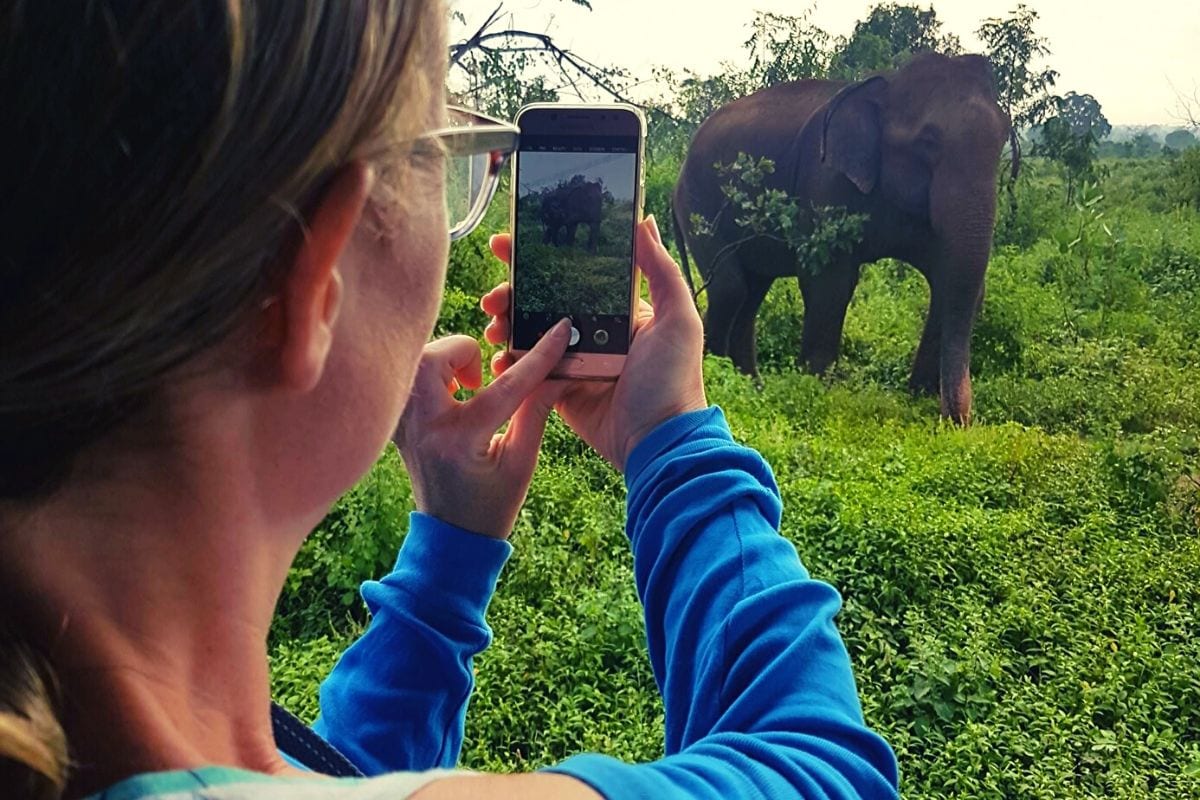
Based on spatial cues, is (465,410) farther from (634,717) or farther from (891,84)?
(891,84)

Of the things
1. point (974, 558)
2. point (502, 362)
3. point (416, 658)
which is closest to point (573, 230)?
point (502, 362)

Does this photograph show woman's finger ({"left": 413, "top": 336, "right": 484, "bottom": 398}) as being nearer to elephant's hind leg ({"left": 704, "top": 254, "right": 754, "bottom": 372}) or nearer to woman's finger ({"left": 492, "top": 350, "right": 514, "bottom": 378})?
woman's finger ({"left": 492, "top": 350, "right": 514, "bottom": 378})

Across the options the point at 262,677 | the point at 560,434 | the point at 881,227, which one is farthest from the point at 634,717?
the point at 881,227

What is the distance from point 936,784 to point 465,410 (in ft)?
3.04

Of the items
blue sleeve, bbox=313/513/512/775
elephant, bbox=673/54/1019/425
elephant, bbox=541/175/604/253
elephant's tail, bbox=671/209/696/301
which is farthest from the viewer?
elephant's tail, bbox=671/209/696/301

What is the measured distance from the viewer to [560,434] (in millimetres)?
2133

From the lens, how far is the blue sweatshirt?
0.47 meters

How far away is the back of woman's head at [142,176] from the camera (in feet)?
1.00

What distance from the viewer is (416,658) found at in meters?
0.59

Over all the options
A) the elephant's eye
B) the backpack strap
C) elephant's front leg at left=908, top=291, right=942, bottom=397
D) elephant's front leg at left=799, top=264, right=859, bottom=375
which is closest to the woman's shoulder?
the backpack strap

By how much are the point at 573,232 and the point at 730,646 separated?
0.38 metres

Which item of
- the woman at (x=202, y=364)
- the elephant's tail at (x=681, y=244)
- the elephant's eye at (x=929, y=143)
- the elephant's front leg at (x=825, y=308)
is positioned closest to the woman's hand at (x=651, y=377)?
the woman at (x=202, y=364)

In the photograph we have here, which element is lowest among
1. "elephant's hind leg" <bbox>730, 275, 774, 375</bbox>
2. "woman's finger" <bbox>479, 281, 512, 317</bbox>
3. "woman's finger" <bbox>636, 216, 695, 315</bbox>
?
"elephant's hind leg" <bbox>730, 275, 774, 375</bbox>

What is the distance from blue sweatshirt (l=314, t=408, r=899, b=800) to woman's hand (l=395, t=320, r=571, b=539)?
18 millimetres
